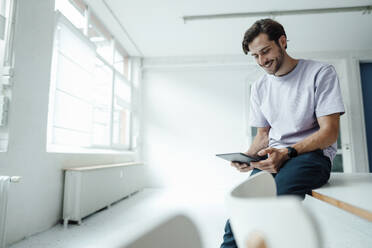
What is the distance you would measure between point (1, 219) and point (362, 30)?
5.84 m

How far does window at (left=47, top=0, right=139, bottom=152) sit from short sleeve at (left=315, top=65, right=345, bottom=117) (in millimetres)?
2674

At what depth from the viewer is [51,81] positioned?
2738 millimetres

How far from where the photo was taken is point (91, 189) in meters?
2.91

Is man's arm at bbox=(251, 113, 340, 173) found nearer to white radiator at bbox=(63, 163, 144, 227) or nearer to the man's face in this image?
the man's face

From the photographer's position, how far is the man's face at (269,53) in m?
1.26

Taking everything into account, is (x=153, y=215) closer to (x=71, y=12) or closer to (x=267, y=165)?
(x=267, y=165)

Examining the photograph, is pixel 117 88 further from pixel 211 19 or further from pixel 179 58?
pixel 211 19

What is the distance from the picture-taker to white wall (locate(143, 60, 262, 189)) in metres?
5.36

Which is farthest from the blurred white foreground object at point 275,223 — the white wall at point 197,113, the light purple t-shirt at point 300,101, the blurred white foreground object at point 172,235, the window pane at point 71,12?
the white wall at point 197,113

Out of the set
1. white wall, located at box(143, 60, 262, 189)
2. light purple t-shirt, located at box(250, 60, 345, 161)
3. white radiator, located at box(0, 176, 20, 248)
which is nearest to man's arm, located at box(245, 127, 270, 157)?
light purple t-shirt, located at box(250, 60, 345, 161)

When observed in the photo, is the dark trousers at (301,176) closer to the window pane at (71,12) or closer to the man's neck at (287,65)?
the man's neck at (287,65)

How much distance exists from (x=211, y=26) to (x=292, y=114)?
348 centimetres

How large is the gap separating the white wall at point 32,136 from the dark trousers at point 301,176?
78.8 inches

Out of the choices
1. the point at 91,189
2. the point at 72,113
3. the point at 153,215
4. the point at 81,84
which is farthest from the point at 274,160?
the point at 81,84
